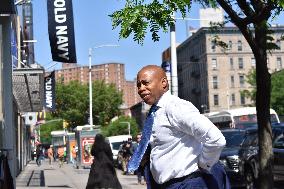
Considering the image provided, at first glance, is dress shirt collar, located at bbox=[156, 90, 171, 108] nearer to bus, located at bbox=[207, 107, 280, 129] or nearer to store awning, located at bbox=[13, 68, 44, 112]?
store awning, located at bbox=[13, 68, 44, 112]

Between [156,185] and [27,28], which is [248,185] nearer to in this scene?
[156,185]

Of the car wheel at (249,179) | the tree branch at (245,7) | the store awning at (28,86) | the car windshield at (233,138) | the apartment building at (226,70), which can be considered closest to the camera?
the tree branch at (245,7)

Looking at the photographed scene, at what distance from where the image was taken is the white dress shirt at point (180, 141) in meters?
4.11

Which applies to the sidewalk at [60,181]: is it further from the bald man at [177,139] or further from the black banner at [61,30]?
the bald man at [177,139]

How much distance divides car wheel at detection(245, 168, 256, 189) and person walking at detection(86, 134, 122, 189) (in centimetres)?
419

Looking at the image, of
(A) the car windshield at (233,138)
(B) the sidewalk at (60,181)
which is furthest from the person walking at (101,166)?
(B) the sidewalk at (60,181)

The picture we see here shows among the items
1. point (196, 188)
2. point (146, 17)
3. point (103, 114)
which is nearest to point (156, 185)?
point (196, 188)

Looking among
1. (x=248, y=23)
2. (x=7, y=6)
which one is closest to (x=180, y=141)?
(x=248, y=23)

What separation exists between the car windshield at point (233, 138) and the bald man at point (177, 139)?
15141mm

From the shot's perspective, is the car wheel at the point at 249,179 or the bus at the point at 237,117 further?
the bus at the point at 237,117

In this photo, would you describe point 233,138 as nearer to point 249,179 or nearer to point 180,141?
point 249,179

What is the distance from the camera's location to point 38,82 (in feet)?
71.8

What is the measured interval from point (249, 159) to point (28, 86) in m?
9.65

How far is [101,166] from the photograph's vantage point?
515 inches
